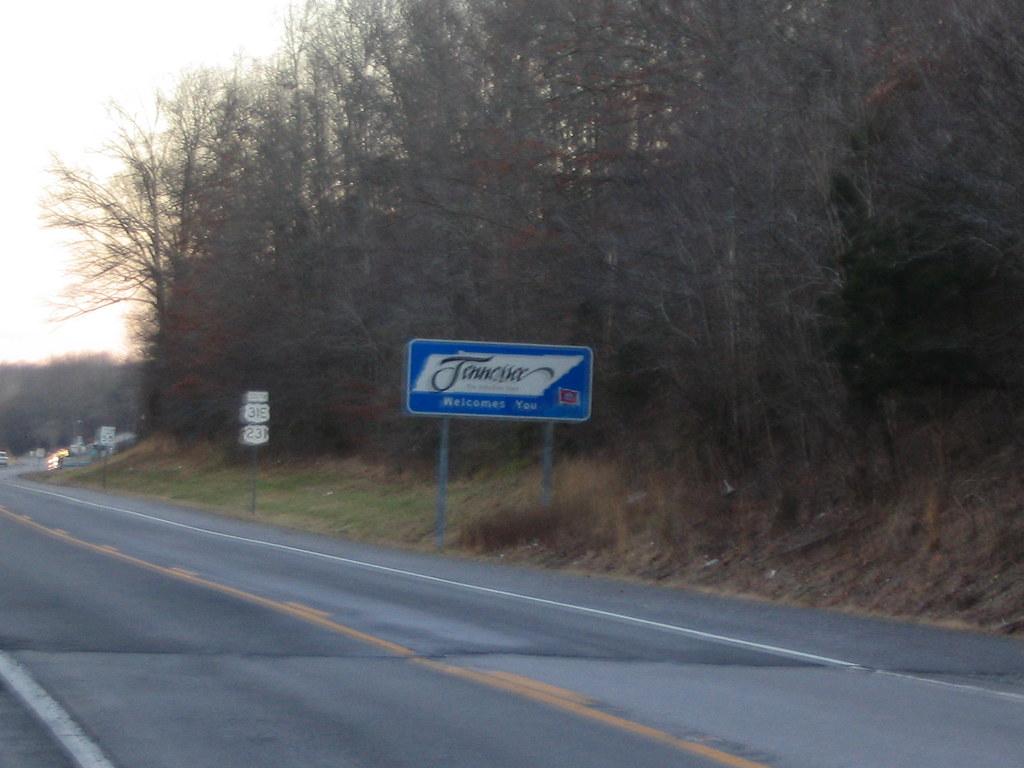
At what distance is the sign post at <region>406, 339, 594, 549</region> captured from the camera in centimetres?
2844

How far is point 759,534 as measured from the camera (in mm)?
22234

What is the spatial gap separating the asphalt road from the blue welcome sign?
8793 mm

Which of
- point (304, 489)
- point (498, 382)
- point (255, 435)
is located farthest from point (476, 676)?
point (304, 489)

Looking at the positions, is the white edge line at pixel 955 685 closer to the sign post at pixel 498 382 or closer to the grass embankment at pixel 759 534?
the grass embankment at pixel 759 534

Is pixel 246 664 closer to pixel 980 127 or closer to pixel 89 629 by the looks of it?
pixel 89 629

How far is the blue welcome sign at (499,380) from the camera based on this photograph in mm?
28438

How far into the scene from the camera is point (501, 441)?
120 ft

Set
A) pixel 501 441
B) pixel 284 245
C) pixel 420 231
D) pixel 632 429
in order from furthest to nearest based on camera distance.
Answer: pixel 284 245
pixel 420 231
pixel 501 441
pixel 632 429


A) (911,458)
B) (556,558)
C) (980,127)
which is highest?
(980,127)

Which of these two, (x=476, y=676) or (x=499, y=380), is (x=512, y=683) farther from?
(x=499, y=380)

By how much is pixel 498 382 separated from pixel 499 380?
0.06m

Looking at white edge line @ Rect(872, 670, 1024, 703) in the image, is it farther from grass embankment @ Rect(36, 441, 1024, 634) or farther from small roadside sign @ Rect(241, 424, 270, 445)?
small roadside sign @ Rect(241, 424, 270, 445)

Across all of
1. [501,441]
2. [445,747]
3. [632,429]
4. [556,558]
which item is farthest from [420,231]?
[445,747]

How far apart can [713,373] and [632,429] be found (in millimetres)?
5244
